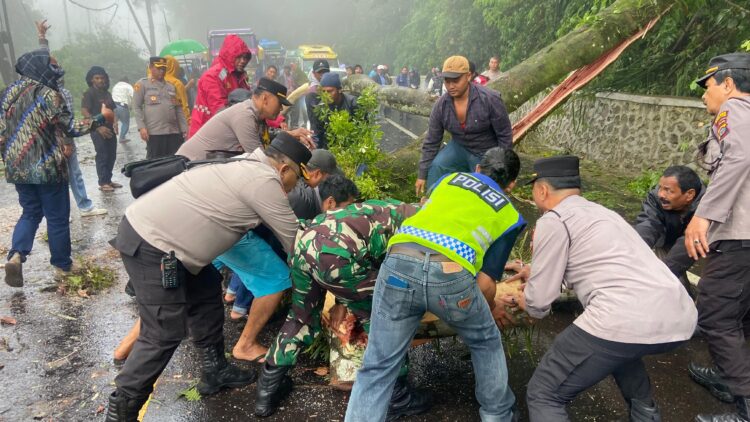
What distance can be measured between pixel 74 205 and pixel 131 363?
5575 mm

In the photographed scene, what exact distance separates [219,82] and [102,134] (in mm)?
2658

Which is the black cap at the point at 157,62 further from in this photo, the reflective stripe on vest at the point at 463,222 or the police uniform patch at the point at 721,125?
the police uniform patch at the point at 721,125

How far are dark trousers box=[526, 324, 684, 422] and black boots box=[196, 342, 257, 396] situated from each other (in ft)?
5.97

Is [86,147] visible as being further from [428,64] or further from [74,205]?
[428,64]

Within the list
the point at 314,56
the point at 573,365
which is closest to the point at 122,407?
the point at 573,365

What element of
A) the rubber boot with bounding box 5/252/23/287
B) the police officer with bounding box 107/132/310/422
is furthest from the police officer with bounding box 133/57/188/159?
the police officer with bounding box 107/132/310/422

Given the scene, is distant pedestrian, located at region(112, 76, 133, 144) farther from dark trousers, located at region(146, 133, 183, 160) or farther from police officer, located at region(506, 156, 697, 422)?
police officer, located at region(506, 156, 697, 422)

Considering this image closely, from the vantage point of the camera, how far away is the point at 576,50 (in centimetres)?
646

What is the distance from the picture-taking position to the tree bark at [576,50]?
6.36 metres

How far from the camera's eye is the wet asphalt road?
121 inches

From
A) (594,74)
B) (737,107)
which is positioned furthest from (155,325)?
(594,74)

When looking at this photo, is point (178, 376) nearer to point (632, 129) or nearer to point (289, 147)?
point (289, 147)

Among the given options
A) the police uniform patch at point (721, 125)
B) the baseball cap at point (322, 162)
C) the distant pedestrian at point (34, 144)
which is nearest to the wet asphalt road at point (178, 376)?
the distant pedestrian at point (34, 144)

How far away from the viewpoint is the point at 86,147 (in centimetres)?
1199
